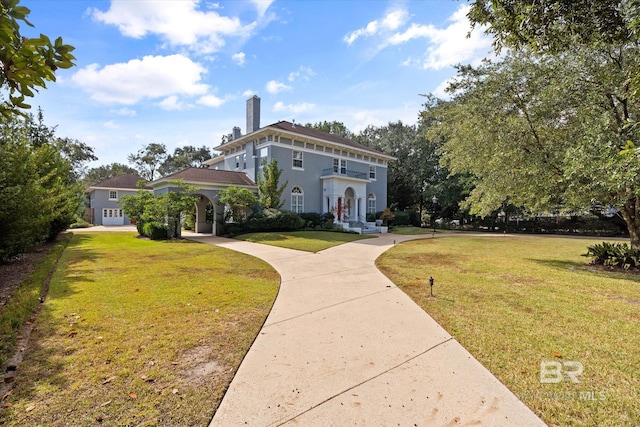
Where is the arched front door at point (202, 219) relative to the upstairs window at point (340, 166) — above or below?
below

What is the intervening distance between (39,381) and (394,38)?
35.5 feet

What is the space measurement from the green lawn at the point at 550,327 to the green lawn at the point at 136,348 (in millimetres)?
2955

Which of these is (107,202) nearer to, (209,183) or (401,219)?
(209,183)

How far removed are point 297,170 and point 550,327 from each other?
20.7 metres

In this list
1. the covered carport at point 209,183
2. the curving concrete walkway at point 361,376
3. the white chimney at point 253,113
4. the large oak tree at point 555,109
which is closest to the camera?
the curving concrete walkway at point 361,376

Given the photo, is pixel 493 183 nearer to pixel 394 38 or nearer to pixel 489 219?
pixel 394 38

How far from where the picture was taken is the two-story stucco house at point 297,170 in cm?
2178

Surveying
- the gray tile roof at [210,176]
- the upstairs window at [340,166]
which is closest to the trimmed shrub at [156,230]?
the gray tile roof at [210,176]

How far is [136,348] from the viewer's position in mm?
3631

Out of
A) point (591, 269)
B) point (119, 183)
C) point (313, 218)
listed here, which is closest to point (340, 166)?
point (313, 218)

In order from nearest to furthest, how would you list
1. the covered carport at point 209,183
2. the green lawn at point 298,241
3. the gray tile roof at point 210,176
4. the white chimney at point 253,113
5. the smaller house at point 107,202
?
the green lawn at point 298,241, the covered carport at point 209,183, the gray tile roof at point 210,176, the white chimney at point 253,113, the smaller house at point 107,202

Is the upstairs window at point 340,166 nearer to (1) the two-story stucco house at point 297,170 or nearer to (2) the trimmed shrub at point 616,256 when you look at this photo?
(1) the two-story stucco house at point 297,170

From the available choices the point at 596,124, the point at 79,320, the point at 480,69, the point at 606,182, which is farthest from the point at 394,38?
the point at 79,320

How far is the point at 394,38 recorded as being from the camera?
30.9ft
